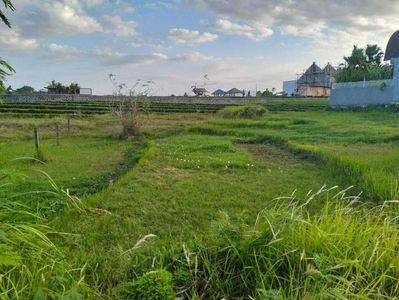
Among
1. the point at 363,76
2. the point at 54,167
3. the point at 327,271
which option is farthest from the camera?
the point at 363,76

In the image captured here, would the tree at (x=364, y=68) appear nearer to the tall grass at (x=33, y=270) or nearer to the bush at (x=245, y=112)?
the bush at (x=245, y=112)

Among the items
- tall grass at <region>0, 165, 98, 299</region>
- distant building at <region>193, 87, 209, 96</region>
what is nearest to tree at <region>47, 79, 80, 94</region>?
A: distant building at <region>193, 87, 209, 96</region>

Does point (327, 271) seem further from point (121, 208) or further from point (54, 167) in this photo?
point (54, 167)

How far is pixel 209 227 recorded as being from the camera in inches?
129

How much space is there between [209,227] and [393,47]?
69.0 feet

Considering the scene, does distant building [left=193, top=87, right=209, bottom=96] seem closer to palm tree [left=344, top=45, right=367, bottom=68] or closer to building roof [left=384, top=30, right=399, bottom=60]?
palm tree [left=344, top=45, right=367, bottom=68]

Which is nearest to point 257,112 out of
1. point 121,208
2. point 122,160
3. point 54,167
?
point 122,160

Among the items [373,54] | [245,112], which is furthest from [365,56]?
[245,112]

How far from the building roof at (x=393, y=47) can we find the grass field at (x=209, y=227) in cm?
1356

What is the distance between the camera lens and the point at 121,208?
395 cm

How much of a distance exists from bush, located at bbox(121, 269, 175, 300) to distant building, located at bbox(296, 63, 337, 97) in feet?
163

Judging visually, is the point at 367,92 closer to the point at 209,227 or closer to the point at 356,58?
the point at 356,58

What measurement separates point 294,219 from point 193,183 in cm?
313

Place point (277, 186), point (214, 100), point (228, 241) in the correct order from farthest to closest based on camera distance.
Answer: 1. point (214, 100)
2. point (277, 186)
3. point (228, 241)
